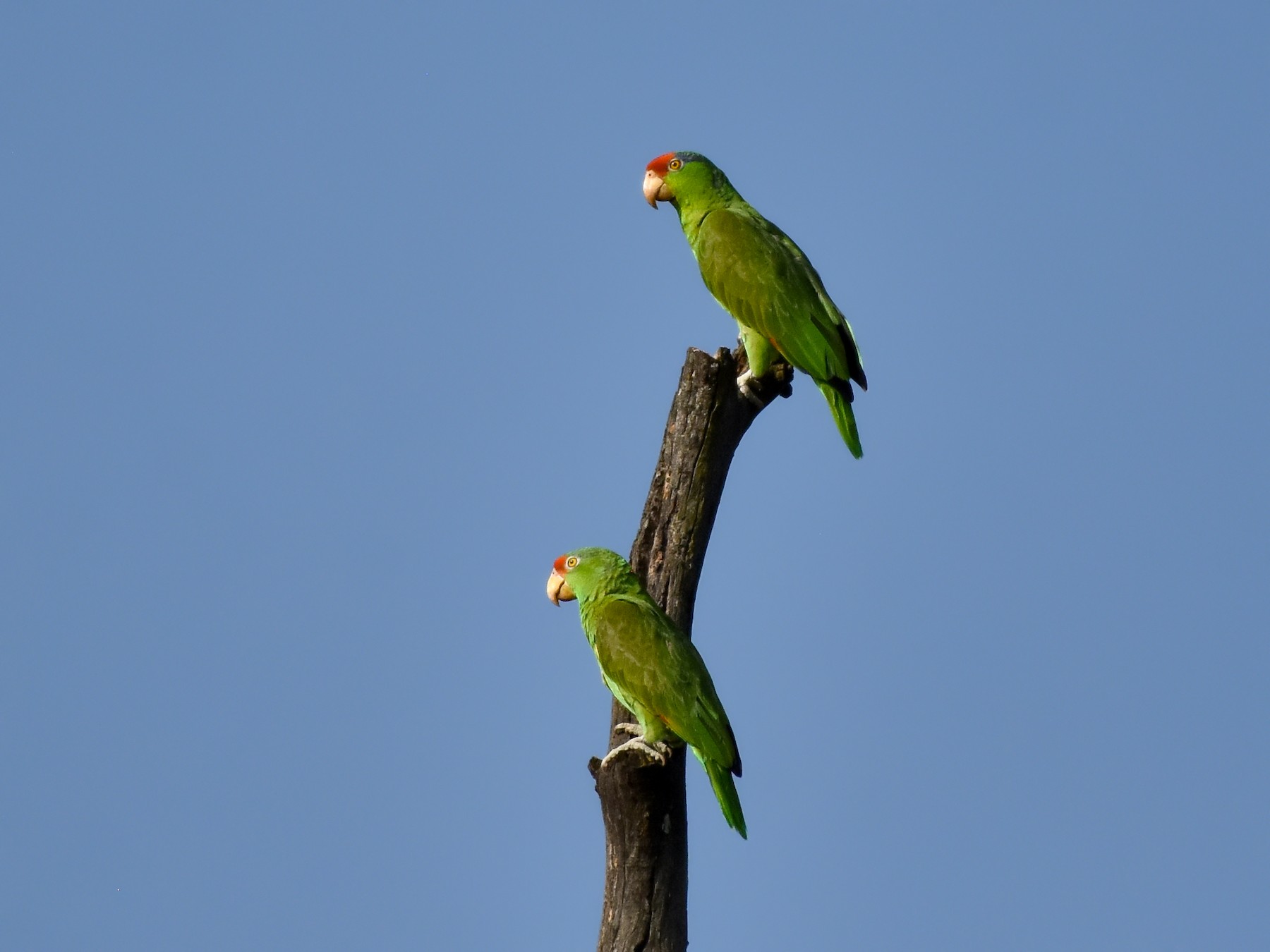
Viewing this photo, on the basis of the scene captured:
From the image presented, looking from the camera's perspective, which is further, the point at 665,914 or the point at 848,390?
the point at 848,390

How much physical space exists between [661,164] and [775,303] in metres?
1.26

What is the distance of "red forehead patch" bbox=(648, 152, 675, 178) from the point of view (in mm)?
6852

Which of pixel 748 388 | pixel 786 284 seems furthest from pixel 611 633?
pixel 786 284

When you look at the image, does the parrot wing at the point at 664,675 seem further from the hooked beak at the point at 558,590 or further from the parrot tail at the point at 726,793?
the hooked beak at the point at 558,590

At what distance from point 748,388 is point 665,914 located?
2.44m

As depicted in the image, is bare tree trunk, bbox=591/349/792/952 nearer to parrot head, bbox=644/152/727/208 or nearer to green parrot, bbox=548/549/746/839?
green parrot, bbox=548/549/746/839

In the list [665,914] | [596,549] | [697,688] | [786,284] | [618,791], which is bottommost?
[665,914]

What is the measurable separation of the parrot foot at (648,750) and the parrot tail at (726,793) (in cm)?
16

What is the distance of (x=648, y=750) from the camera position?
5375mm

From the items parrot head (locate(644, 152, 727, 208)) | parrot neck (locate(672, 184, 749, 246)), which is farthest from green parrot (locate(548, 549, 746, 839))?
parrot head (locate(644, 152, 727, 208))

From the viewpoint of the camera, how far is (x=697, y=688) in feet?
17.3

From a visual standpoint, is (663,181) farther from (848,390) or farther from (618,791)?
(618,791)

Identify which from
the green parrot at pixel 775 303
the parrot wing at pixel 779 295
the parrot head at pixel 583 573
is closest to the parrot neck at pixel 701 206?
the green parrot at pixel 775 303

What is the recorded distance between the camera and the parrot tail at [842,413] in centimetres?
609
